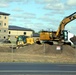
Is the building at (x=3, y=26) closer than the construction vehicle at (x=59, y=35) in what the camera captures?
No

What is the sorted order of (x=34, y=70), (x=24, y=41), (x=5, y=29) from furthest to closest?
1. (x=5, y=29)
2. (x=24, y=41)
3. (x=34, y=70)

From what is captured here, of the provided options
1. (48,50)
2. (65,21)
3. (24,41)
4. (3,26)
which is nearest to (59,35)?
(65,21)

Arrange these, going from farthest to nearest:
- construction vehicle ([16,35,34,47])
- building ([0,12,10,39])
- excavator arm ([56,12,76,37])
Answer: building ([0,12,10,39])
construction vehicle ([16,35,34,47])
excavator arm ([56,12,76,37])

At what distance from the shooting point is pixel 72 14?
5444 cm

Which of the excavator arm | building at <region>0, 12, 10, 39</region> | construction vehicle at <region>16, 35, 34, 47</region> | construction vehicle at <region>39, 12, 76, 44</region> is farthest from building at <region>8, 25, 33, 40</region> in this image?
the excavator arm

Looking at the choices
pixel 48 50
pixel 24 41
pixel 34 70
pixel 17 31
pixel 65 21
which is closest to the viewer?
pixel 34 70

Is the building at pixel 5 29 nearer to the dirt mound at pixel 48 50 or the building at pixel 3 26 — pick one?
the building at pixel 3 26

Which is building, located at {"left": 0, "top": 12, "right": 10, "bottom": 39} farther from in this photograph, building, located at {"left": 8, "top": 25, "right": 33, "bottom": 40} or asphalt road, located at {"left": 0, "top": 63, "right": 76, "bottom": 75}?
asphalt road, located at {"left": 0, "top": 63, "right": 76, "bottom": 75}

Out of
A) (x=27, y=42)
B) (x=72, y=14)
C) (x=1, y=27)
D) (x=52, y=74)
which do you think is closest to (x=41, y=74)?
(x=52, y=74)

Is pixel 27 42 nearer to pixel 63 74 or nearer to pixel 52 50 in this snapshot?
pixel 52 50

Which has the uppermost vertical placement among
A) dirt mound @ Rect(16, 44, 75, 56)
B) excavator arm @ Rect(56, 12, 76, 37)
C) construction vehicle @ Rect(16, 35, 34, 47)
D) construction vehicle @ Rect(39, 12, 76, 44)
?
excavator arm @ Rect(56, 12, 76, 37)

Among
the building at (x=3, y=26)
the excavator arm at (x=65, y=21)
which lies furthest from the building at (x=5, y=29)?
the excavator arm at (x=65, y=21)

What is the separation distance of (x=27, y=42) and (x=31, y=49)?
1295cm

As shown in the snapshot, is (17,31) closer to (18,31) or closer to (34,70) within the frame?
(18,31)
